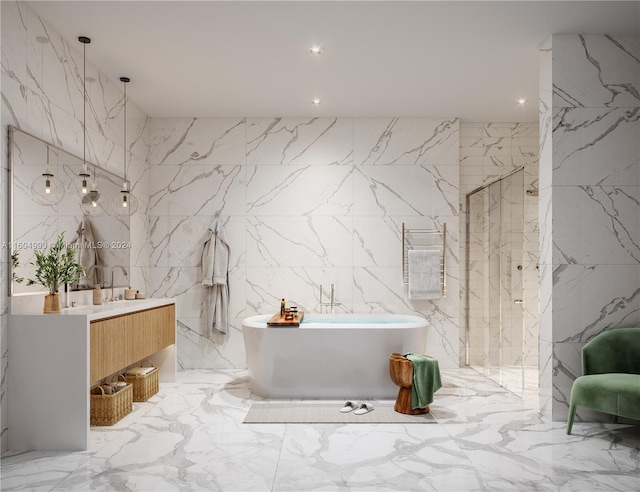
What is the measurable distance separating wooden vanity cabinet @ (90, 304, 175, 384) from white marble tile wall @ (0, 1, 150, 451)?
0.51m

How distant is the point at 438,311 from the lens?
223 inches

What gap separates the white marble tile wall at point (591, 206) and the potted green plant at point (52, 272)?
3.37 meters

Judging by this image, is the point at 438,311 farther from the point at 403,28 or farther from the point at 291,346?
the point at 403,28

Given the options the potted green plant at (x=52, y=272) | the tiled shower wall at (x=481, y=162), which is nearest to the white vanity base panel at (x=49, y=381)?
the potted green plant at (x=52, y=272)

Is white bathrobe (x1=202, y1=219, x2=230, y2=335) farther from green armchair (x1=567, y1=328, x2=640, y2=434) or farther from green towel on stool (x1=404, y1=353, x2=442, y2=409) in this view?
green armchair (x1=567, y1=328, x2=640, y2=434)

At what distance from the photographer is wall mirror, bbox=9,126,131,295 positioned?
10.3 ft

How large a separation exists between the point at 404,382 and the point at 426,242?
217cm

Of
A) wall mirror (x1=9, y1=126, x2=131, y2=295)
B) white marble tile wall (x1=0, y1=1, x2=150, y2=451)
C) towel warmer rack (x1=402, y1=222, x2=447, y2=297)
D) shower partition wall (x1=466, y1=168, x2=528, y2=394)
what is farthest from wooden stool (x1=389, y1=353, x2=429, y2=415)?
white marble tile wall (x1=0, y1=1, x2=150, y2=451)

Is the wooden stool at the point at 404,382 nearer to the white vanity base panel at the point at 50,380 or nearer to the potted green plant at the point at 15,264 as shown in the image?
the white vanity base panel at the point at 50,380

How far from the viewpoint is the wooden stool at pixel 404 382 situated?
382cm

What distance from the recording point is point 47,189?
11.3 feet

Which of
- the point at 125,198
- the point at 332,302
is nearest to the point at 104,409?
the point at 125,198

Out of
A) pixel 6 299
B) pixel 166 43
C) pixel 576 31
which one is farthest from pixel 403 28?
pixel 6 299

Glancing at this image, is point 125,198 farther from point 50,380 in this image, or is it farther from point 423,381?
point 423,381
